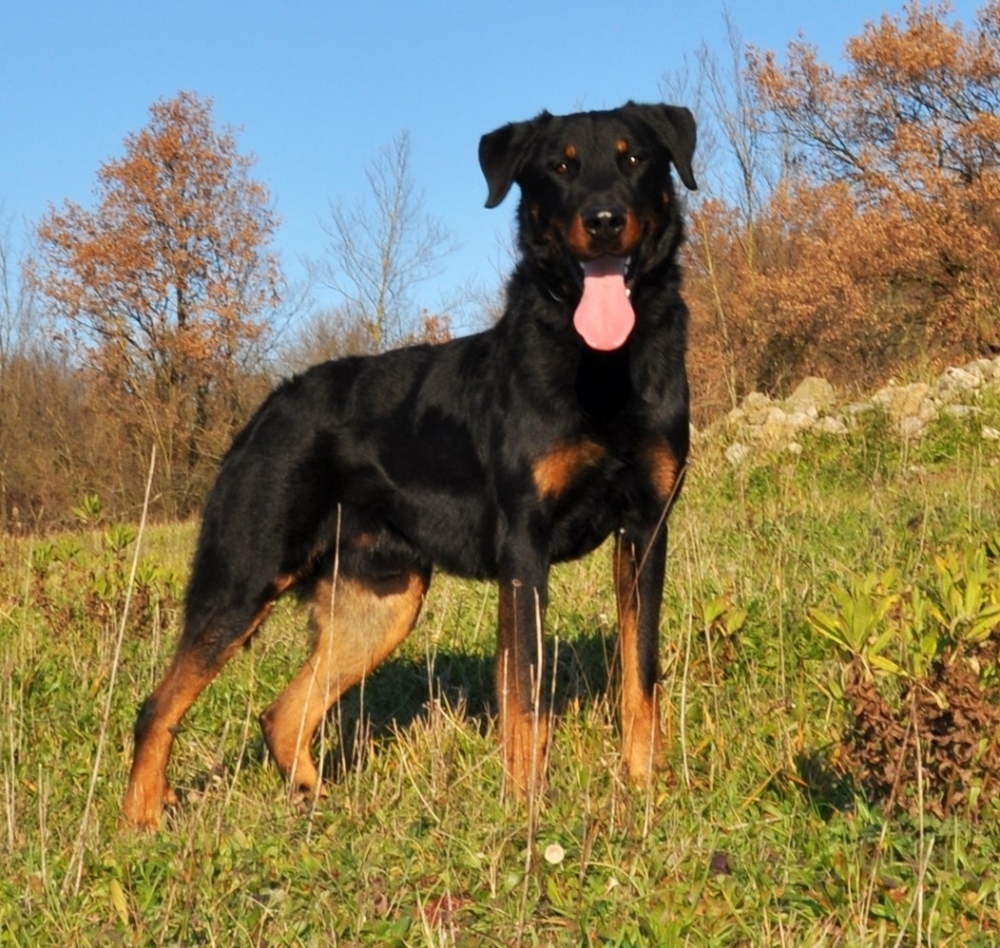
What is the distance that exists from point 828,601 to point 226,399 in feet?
77.0

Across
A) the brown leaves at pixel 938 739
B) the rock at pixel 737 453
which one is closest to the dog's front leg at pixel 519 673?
the brown leaves at pixel 938 739

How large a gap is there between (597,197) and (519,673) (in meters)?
1.64

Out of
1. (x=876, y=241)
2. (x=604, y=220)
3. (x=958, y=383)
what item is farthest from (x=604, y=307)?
(x=876, y=241)

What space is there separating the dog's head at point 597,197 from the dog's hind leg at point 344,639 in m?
1.47

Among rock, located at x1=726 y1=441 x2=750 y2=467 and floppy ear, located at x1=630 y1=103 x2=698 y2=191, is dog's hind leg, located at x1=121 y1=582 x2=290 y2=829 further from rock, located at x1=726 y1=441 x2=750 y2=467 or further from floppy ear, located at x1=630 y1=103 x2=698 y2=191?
rock, located at x1=726 y1=441 x2=750 y2=467

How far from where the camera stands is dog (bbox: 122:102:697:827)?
4070mm

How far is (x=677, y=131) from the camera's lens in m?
4.52

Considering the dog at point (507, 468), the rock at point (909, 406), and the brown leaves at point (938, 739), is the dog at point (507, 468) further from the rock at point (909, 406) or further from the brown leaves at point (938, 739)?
the rock at point (909, 406)

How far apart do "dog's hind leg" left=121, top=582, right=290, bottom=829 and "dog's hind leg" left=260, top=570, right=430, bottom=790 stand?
0.38m

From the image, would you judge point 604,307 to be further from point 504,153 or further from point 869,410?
point 869,410

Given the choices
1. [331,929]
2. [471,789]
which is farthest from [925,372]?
[331,929]

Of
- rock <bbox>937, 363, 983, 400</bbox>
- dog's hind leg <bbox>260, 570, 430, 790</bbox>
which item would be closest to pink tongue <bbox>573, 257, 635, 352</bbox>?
dog's hind leg <bbox>260, 570, 430, 790</bbox>

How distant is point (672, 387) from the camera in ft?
13.7

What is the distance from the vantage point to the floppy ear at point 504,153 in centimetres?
446
